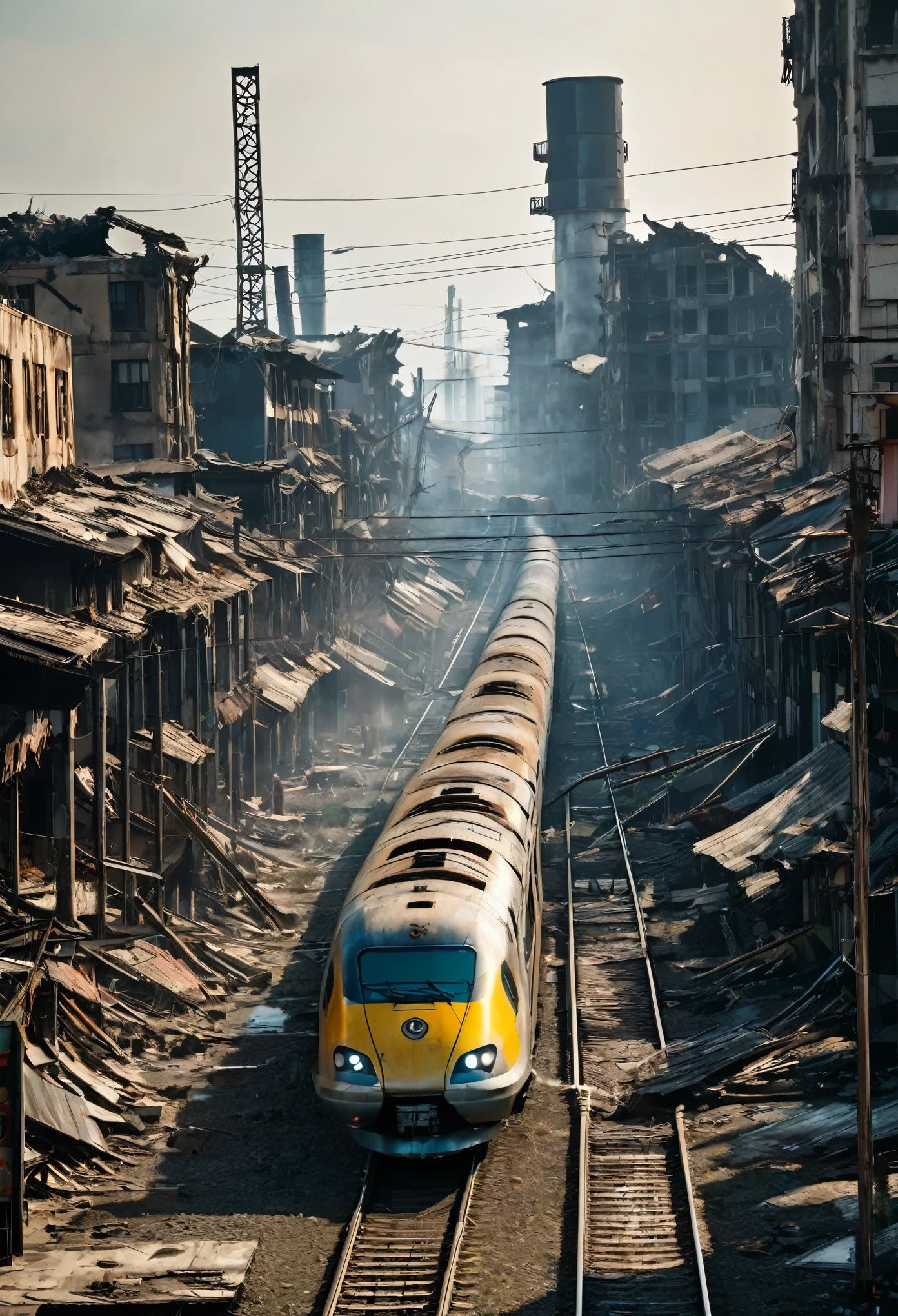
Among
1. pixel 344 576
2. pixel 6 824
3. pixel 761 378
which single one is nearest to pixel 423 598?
pixel 344 576

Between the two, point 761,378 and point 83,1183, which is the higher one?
point 761,378

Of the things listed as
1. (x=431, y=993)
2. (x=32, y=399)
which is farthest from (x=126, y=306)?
(x=431, y=993)

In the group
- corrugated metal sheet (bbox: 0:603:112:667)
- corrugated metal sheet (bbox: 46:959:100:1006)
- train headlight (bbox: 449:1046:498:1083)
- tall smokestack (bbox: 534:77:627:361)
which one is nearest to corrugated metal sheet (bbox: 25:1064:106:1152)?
corrugated metal sheet (bbox: 46:959:100:1006)

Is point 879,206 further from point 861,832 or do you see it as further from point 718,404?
point 718,404

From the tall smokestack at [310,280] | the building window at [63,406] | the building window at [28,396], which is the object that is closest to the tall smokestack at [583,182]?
the tall smokestack at [310,280]

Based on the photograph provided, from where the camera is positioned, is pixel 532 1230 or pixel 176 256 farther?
pixel 176 256

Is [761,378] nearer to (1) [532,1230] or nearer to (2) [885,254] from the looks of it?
(2) [885,254]

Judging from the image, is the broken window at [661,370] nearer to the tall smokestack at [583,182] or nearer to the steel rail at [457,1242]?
the tall smokestack at [583,182]
